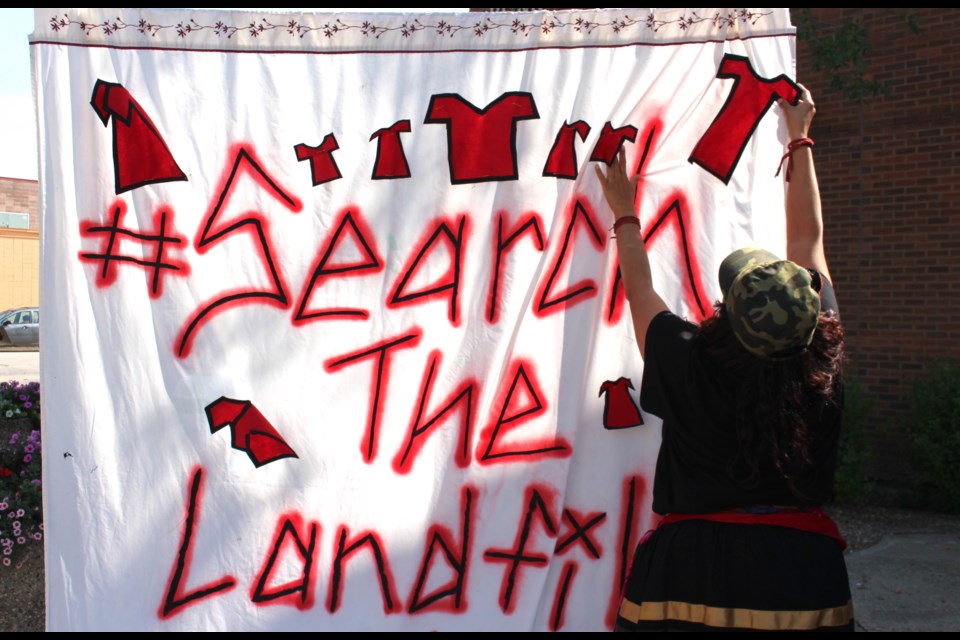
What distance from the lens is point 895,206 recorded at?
7043 millimetres

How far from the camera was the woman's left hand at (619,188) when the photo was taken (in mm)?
2480

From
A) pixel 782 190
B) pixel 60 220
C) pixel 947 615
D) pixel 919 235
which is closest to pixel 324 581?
pixel 60 220

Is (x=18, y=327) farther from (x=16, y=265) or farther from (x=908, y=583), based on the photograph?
(x=908, y=583)

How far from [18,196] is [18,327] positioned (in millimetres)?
18791

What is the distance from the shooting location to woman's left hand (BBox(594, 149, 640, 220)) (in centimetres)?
248

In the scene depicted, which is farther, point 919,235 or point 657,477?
point 919,235

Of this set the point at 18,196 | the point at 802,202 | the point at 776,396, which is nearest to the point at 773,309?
the point at 776,396

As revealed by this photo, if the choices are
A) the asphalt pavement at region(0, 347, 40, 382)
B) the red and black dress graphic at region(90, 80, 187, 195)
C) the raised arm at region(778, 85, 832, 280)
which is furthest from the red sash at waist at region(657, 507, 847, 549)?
the asphalt pavement at region(0, 347, 40, 382)

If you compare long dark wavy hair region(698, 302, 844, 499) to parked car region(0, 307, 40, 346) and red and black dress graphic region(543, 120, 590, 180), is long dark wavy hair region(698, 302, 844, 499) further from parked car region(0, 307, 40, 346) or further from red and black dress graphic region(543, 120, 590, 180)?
parked car region(0, 307, 40, 346)

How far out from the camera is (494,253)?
265cm

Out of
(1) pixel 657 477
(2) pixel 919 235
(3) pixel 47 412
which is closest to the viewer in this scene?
(1) pixel 657 477

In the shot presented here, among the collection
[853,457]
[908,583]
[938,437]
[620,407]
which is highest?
[620,407]
